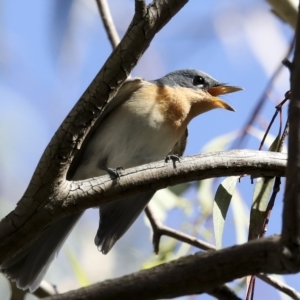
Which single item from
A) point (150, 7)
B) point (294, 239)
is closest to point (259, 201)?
point (150, 7)

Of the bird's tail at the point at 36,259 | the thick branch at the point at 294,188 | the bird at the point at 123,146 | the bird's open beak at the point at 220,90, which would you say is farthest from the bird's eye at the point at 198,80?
the thick branch at the point at 294,188

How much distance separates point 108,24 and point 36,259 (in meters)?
1.39

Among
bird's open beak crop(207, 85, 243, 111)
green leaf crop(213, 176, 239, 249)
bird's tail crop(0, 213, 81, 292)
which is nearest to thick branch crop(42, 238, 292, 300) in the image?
green leaf crop(213, 176, 239, 249)

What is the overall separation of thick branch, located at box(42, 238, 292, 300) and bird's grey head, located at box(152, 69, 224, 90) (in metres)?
2.62

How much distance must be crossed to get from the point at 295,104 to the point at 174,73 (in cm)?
289

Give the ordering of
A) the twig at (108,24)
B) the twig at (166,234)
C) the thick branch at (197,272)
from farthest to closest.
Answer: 1. the twig at (108,24)
2. the twig at (166,234)
3. the thick branch at (197,272)

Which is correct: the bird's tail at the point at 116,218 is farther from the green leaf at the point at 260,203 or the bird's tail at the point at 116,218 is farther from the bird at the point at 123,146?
the green leaf at the point at 260,203

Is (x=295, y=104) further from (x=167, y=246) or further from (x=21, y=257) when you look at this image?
(x=167, y=246)

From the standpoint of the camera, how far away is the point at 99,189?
2.24 m

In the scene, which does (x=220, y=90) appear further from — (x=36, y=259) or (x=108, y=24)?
(x=36, y=259)

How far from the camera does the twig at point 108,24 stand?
3.40 meters

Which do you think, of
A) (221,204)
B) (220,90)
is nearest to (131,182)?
(221,204)

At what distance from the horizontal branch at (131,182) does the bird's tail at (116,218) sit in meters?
0.85

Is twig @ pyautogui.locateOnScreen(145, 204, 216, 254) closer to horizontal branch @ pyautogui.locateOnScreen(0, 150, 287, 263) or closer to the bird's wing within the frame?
the bird's wing
